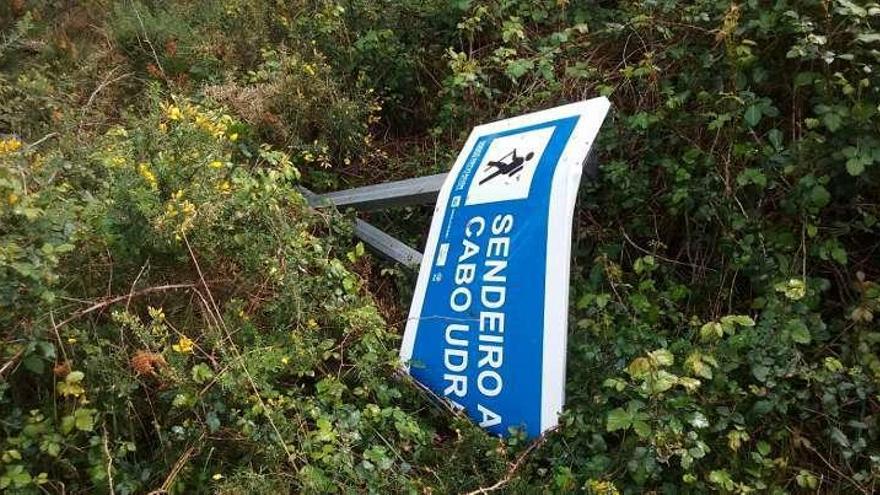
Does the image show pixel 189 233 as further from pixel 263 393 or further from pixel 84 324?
pixel 263 393

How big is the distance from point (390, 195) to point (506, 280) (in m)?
0.94

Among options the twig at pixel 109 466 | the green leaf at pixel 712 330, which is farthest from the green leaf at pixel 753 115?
the twig at pixel 109 466

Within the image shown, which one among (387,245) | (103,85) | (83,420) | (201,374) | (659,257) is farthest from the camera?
(103,85)

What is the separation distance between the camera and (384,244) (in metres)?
3.25

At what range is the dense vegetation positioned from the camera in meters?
2.15

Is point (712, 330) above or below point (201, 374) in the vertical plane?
below

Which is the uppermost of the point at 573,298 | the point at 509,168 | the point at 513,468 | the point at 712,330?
the point at 509,168

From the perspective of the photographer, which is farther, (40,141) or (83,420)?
(40,141)

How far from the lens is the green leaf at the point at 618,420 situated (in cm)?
207

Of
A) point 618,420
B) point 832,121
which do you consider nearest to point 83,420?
point 618,420

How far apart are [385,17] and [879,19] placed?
8.25ft

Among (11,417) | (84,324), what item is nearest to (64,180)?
(84,324)

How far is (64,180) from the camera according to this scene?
287 cm

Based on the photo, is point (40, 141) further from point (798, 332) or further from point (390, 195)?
point (798, 332)
